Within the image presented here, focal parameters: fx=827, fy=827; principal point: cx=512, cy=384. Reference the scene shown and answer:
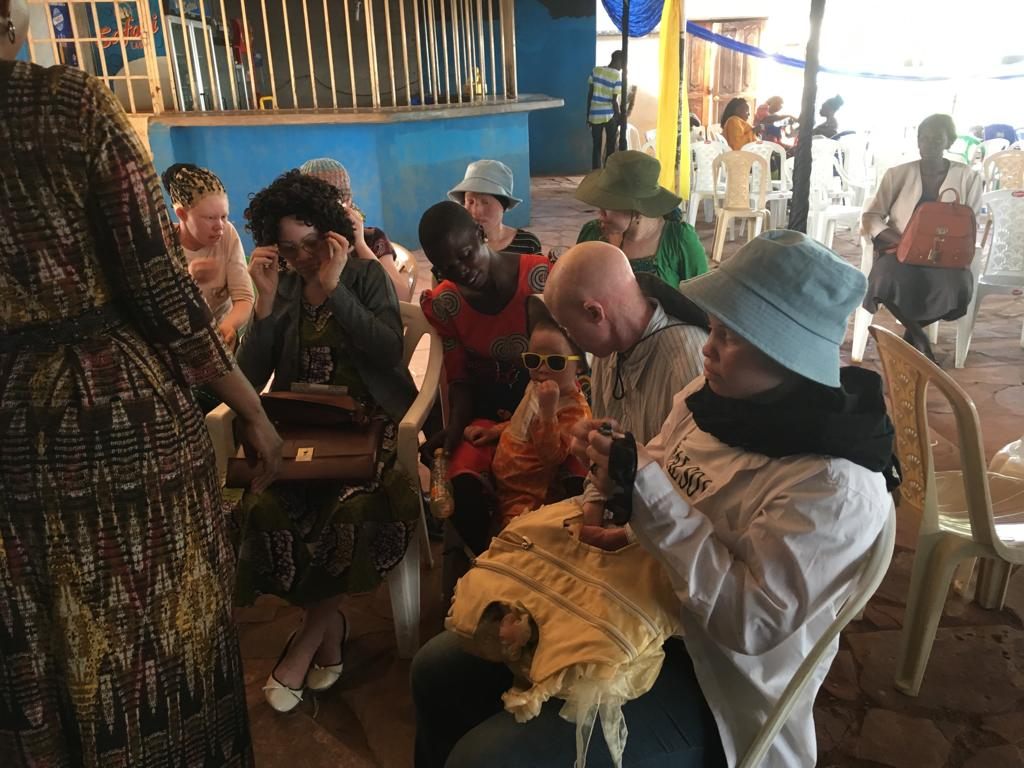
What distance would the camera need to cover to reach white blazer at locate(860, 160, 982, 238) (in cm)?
462

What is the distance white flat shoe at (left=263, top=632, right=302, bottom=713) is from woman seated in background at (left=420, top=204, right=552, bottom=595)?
1.73 ft

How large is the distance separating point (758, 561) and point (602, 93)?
11760 mm

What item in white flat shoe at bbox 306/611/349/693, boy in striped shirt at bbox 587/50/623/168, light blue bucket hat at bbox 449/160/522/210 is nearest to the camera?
white flat shoe at bbox 306/611/349/693

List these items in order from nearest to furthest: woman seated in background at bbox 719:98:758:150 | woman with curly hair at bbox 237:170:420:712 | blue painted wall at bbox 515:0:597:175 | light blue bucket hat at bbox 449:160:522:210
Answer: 1. woman with curly hair at bbox 237:170:420:712
2. light blue bucket hat at bbox 449:160:522:210
3. woman seated in background at bbox 719:98:758:150
4. blue painted wall at bbox 515:0:597:175

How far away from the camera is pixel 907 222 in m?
4.68

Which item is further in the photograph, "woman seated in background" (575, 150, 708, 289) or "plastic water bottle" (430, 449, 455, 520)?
"woman seated in background" (575, 150, 708, 289)

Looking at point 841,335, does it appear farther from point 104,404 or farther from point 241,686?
point 241,686

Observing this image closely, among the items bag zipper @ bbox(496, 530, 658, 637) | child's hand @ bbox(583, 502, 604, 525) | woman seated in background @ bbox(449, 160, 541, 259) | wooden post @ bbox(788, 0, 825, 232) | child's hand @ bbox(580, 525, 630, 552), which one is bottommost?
bag zipper @ bbox(496, 530, 658, 637)

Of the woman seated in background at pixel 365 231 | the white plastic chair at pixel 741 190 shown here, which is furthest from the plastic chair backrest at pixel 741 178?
the woman seated in background at pixel 365 231

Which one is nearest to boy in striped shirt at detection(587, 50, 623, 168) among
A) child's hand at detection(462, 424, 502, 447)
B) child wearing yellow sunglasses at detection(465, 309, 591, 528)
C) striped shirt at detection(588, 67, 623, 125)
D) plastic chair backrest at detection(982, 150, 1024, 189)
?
striped shirt at detection(588, 67, 623, 125)

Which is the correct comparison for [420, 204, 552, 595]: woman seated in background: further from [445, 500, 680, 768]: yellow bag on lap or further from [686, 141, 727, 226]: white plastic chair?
[686, 141, 727, 226]: white plastic chair

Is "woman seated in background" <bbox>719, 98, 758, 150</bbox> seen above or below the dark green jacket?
above

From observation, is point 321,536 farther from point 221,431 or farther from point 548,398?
point 548,398

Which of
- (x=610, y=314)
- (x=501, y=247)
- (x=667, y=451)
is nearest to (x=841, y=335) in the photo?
(x=667, y=451)
